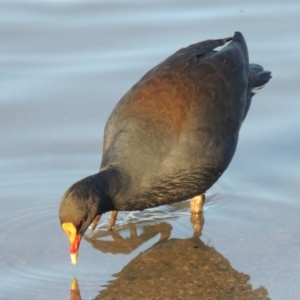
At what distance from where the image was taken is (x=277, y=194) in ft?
24.3

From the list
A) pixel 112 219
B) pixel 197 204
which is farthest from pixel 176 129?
pixel 112 219

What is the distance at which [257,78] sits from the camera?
27.4ft

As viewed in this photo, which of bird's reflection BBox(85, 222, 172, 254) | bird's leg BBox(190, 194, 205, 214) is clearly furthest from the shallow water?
bird's leg BBox(190, 194, 205, 214)

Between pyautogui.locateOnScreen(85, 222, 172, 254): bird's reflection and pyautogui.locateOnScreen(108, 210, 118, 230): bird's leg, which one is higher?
pyautogui.locateOnScreen(108, 210, 118, 230): bird's leg

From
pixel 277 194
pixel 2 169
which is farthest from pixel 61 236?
pixel 277 194

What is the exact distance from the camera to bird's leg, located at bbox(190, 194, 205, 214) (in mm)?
7220

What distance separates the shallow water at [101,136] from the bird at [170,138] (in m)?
0.36

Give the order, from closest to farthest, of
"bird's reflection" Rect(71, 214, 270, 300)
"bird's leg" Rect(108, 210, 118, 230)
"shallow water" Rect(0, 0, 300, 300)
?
"bird's reflection" Rect(71, 214, 270, 300), "shallow water" Rect(0, 0, 300, 300), "bird's leg" Rect(108, 210, 118, 230)

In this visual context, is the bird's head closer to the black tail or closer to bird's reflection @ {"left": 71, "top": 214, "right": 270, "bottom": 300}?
bird's reflection @ {"left": 71, "top": 214, "right": 270, "bottom": 300}

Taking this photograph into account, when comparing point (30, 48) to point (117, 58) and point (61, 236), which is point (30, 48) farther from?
point (61, 236)

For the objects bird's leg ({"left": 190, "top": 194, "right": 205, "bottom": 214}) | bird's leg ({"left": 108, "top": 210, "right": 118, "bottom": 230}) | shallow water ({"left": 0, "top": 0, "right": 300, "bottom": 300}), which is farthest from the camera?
bird's leg ({"left": 190, "top": 194, "right": 205, "bottom": 214})

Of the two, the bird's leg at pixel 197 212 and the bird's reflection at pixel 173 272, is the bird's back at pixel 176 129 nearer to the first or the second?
the bird's leg at pixel 197 212

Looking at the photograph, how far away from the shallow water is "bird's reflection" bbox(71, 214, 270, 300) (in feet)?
0.08

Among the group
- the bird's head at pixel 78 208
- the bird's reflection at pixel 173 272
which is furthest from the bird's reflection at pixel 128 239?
the bird's head at pixel 78 208
